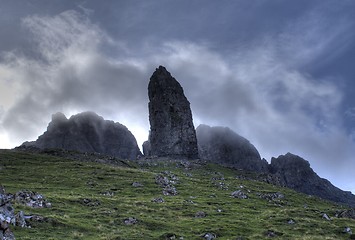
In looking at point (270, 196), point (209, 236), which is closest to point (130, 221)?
point (209, 236)

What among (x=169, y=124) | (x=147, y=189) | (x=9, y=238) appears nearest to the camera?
(x=9, y=238)

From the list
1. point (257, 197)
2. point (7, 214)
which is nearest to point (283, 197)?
point (257, 197)

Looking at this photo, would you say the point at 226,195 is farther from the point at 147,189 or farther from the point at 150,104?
the point at 150,104

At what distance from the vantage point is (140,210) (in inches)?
2136

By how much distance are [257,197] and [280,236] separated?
3885 centimetres

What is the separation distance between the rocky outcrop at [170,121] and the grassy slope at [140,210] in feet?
183

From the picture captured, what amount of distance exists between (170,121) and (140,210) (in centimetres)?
10522

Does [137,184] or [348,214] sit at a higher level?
[137,184]

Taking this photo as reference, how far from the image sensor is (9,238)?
27031 mm

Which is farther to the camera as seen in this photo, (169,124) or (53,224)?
(169,124)

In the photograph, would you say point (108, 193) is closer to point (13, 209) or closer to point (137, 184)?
point (137, 184)

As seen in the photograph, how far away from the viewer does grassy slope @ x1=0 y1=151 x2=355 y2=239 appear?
40.5m

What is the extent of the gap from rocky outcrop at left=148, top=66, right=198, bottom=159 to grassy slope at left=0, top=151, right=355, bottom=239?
55.7 meters

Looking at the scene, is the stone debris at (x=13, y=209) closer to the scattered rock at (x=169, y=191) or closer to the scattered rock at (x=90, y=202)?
the scattered rock at (x=90, y=202)
